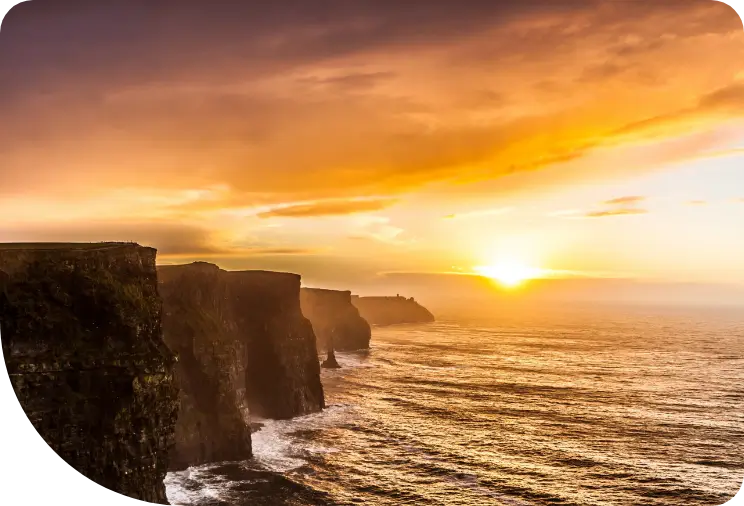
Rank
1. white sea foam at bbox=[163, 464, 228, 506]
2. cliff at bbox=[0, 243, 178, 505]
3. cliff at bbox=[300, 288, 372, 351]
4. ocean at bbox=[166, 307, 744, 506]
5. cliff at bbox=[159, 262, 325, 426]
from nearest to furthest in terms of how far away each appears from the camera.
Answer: cliff at bbox=[0, 243, 178, 505] → white sea foam at bbox=[163, 464, 228, 506] → ocean at bbox=[166, 307, 744, 506] → cliff at bbox=[159, 262, 325, 426] → cliff at bbox=[300, 288, 372, 351]

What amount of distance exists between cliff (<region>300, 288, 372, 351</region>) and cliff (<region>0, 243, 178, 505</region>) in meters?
117

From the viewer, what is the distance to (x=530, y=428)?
2891 inches

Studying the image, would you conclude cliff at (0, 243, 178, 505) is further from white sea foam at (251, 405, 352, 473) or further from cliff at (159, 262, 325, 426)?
white sea foam at (251, 405, 352, 473)

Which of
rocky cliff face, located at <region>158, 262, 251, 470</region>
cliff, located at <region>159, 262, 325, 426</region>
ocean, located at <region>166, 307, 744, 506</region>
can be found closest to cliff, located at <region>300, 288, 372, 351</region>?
ocean, located at <region>166, 307, 744, 506</region>

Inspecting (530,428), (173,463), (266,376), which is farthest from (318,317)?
(173,463)

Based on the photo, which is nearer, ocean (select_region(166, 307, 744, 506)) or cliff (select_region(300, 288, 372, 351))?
ocean (select_region(166, 307, 744, 506))

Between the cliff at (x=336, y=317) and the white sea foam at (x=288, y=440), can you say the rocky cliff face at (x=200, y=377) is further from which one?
the cliff at (x=336, y=317)

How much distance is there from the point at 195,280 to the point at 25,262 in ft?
81.7

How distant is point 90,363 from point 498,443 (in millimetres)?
49361

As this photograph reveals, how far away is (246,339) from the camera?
75.2 m

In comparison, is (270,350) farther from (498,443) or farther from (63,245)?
(63,245)

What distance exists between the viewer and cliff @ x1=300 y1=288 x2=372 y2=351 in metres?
158

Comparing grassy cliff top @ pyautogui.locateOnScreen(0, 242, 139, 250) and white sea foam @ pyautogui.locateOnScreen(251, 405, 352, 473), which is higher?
grassy cliff top @ pyautogui.locateOnScreen(0, 242, 139, 250)

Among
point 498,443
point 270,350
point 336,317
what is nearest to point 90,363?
point 270,350
